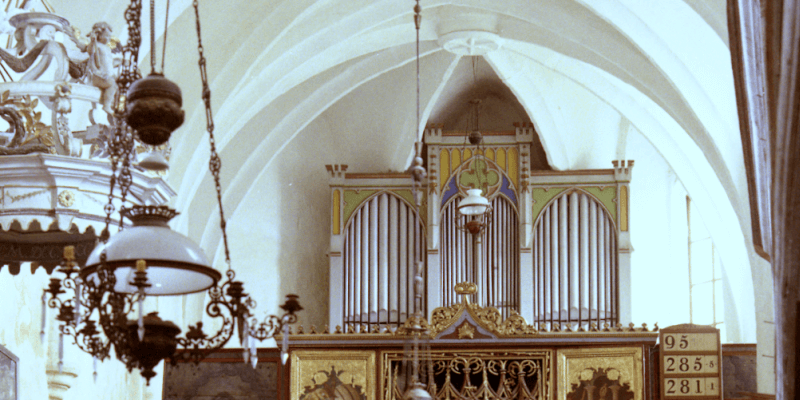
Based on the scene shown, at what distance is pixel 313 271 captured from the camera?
16266 mm

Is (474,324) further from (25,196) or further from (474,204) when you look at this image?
(25,196)

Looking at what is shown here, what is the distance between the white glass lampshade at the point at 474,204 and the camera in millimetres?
13967

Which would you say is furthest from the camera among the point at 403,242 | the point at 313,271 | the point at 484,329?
the point at 313,271

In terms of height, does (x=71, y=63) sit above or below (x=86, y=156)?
above

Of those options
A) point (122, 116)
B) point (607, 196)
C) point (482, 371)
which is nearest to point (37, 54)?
point (122, 116)

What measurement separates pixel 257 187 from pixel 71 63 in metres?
8.57

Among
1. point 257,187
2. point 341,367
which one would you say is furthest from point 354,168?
point 341,367

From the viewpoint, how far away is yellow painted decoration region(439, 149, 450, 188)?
50.1 ft

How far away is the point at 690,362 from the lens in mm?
11484

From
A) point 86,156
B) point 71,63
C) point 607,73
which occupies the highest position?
point 607,73

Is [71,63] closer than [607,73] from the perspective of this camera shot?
Yes

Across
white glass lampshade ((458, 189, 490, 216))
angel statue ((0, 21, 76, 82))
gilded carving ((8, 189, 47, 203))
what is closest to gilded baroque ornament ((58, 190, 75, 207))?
gilded carving ((8, 189, 47, 203))

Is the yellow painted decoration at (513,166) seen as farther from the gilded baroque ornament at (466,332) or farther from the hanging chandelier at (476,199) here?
the gilded baroque ornament at (466,332)

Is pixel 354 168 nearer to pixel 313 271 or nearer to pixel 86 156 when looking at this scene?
pixel 313 271
